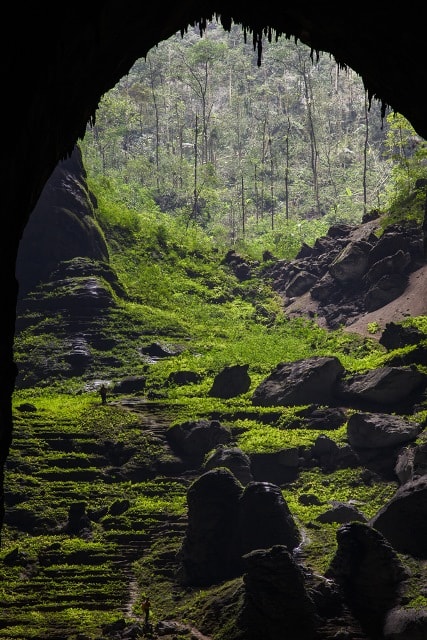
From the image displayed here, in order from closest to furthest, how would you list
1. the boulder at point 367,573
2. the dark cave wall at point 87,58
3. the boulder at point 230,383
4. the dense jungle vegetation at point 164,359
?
the dark cave wall at point 87,58 → the boulder at point 367,573 → the dense jungle vegetation at point 164,359 → the boulder at point 230,383

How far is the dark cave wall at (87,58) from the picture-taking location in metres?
7.35

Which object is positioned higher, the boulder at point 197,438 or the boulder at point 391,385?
the boulder at point 391,385

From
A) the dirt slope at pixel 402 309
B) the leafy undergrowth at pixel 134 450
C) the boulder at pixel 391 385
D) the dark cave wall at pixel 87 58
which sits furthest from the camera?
the dirt slope at pixel 402 309

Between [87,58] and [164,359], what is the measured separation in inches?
1327

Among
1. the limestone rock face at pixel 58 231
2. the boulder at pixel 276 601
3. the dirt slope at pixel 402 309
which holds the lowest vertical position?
the boulder at pixel 276 601

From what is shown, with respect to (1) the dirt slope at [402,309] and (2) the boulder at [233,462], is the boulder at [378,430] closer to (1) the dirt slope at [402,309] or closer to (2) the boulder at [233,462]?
(2) the boulder at [233,462]

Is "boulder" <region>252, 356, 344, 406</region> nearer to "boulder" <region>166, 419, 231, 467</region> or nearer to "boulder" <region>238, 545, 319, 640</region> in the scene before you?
"boulder" <region>166, 419, 231, 467</region>

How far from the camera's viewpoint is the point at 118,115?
9012cm

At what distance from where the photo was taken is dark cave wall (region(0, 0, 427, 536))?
7.35 meters

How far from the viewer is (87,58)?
981 cm

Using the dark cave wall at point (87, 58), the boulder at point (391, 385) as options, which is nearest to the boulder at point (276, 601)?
the dark cave wall at point (87, 58)

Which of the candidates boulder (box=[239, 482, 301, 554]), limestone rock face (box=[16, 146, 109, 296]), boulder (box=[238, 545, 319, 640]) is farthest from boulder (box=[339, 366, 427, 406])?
limestone rock face (box=[16, 146, 109, 296])

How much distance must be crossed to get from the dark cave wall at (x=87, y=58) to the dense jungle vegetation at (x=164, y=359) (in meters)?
12.0

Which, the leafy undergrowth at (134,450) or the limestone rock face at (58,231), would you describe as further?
the limestone rock face at (58,231)
